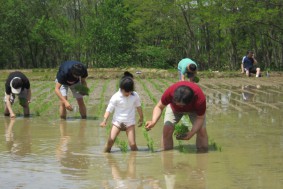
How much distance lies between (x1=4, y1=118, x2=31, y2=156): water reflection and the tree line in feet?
80.5

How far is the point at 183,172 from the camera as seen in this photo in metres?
7.06

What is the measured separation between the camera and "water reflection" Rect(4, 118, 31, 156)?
884cm

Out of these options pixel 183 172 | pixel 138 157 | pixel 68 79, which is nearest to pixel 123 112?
pixel 138 157

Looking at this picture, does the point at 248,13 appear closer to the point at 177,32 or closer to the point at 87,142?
the point at 177,32

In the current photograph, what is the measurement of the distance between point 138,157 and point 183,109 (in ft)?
2.91

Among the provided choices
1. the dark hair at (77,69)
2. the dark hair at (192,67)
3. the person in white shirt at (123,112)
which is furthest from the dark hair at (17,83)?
the person in white shirt at (123,112)

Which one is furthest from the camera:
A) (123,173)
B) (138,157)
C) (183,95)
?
(138,157)

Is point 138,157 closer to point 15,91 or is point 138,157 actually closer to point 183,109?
point 183,109

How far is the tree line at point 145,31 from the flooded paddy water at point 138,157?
951 inches

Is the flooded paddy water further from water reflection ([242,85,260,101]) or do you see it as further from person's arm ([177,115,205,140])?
water reflection ([242,85,260,101])

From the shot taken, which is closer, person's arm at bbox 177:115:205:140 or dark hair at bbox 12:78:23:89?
person's arm at bbox 177:115:205:140

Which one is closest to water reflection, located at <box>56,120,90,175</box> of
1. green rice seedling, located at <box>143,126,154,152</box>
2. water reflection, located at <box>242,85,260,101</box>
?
green rice seedling, located at <box>143,126,154,152</box>

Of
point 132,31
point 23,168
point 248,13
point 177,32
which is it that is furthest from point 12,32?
point 23,168

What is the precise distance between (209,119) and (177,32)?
40.3 m
